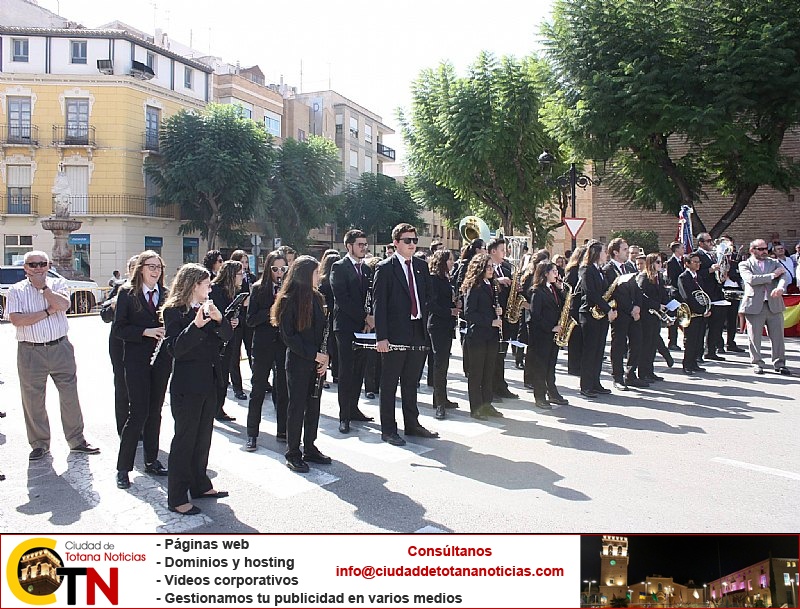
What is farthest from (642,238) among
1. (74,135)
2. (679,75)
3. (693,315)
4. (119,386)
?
(74,135)

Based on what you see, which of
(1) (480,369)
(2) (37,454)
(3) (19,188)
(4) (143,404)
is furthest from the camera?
(3) (19,188)

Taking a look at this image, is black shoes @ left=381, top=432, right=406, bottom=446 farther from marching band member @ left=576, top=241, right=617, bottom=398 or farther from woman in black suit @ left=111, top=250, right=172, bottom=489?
marching band member @ left=576, top=241, right=617, bottom=398

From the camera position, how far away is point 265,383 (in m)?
7.16

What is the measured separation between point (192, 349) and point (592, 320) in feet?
20.3

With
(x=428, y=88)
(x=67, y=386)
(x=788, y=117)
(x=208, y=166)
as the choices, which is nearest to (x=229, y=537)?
(x=67, y=386)

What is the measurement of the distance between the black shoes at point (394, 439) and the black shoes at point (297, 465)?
1.18m

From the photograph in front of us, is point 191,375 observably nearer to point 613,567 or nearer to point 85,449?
point 85,449

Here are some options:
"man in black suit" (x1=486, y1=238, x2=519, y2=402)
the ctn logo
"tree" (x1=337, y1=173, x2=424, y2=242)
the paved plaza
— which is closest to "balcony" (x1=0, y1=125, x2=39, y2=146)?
"tree" (x1=337, y1=173, x2=424, y2=242)

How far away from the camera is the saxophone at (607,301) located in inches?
374

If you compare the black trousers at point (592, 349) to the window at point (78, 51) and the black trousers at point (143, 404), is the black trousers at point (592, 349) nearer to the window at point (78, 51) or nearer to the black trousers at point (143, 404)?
the black trousers at point (143, 404)

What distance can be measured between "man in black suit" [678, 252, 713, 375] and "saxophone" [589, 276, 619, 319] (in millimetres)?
2086

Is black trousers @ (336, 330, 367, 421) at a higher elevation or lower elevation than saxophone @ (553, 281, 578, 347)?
lower

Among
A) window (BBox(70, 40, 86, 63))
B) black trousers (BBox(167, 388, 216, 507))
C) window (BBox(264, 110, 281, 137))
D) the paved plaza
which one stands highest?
window (BBox(70, 40, 86, 63))

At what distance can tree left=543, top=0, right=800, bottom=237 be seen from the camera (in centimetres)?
1831
